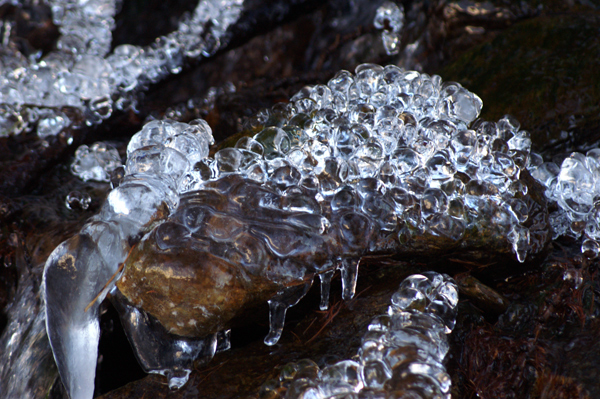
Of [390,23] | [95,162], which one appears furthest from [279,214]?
[390,23]

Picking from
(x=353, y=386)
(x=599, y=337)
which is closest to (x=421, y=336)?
(x=353, y=386)

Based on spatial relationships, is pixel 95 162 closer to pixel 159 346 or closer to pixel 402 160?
pixel 159 346

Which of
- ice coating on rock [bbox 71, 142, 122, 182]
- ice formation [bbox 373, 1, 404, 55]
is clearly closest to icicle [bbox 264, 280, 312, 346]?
ice coating on rock [bbox 71, 142, 122, 182]

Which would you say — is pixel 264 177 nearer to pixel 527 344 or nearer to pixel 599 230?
pixel 527 344

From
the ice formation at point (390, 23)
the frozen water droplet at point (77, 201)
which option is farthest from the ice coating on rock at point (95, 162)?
the ice formation at point (390, 23)

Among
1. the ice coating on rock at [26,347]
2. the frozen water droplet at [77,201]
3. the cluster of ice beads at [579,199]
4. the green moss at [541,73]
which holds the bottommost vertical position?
the ice coating on rock at [26,347]

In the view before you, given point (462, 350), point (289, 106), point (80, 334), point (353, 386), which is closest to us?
point (353, 386)

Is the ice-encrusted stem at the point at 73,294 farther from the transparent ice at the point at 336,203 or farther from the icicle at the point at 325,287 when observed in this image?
the icicle at the point at 325,287
